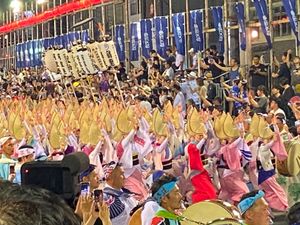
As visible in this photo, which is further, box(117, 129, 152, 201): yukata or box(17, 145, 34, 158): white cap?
box(117, 129, 152, 201): yukata

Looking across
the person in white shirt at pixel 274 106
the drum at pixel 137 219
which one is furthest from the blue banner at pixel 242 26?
the drum at pixel 137 219

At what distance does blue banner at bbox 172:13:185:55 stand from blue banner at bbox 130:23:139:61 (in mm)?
2338

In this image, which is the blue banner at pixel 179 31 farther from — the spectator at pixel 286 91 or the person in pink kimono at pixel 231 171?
the person in pink kimono at pixel 231 171

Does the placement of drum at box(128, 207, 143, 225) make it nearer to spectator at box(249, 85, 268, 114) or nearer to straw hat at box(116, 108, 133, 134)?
straw hat at box(116, 108, 133, 134)

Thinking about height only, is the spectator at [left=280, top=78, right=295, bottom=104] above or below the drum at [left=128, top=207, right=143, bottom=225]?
above

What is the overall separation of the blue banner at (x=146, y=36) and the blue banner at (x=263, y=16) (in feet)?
18.4

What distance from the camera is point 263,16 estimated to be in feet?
50.2

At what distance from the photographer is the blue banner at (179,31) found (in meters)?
19.1

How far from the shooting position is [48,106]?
12898 millimetres

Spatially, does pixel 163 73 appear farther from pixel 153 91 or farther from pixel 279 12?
pixel 279 12

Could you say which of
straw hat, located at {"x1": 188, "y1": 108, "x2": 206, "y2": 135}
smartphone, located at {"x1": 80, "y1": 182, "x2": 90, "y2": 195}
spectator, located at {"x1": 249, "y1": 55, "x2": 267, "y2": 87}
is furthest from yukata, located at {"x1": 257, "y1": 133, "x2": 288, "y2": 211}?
spectator, located at {"x1": 249, "y1": 55, "x2": 267, "y2": 87}

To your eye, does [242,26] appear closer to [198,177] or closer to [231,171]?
[231,171]

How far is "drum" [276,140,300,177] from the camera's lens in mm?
8508

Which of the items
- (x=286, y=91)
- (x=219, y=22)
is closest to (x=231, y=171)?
(x=286, y=91)
